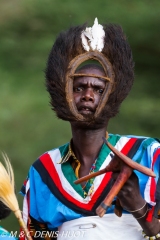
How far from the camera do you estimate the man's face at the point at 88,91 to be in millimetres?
4156

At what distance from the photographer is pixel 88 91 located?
4172 mm

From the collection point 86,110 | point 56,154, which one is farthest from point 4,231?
point 86,110

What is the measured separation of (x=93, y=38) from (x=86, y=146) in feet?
1.82

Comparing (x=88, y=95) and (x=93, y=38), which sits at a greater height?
(x=93, y=38)

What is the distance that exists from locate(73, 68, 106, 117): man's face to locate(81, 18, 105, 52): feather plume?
123 mm

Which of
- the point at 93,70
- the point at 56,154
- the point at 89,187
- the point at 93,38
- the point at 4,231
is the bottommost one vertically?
the point at 4,231

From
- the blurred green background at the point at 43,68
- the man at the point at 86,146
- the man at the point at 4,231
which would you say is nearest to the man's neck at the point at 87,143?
the man at the point at 86,146

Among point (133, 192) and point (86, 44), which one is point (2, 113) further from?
point (133, 192)

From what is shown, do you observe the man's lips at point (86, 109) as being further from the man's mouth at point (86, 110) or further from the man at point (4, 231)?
the man at point (4, 231)

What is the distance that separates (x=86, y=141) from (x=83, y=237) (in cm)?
49

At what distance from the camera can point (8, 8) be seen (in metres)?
9.33

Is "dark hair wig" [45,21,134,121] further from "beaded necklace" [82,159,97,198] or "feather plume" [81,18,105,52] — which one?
"beaded necklace" [82,159,97,198]

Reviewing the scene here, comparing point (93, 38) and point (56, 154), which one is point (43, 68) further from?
point (93, 38)

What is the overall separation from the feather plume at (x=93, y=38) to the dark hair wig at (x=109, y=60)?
0.02m
